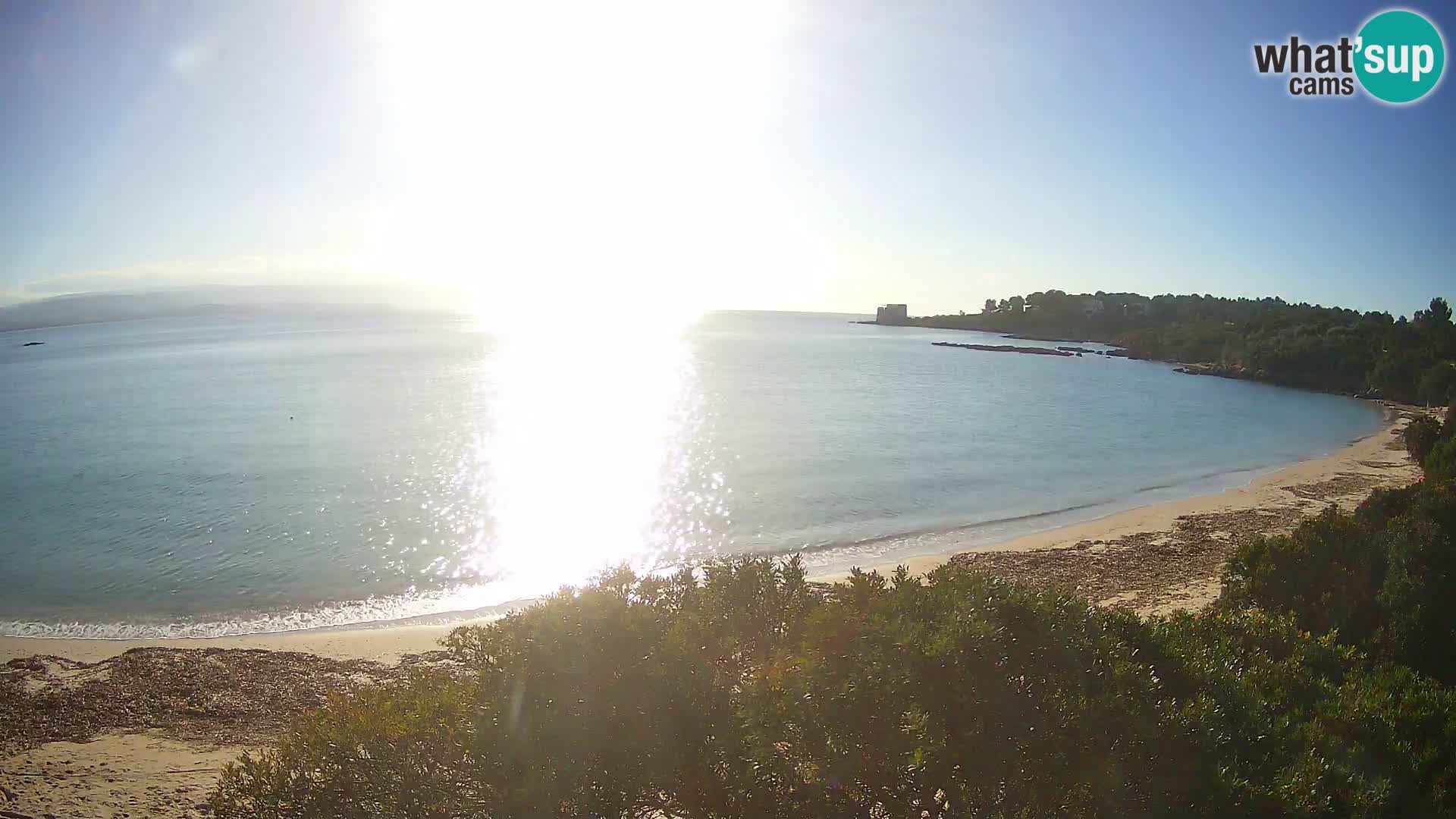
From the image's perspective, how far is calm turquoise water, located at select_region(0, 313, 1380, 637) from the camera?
1777 cm

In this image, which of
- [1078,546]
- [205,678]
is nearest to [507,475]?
[205,678]

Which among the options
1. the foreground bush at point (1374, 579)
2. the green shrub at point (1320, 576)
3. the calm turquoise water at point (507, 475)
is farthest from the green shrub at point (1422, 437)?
the green shrub at point (1320, 576)

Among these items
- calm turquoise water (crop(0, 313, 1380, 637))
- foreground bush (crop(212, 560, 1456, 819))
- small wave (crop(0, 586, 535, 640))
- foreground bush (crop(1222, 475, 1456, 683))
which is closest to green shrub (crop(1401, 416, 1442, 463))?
calm turquoise water (crop(0, 313, 1380, 637))

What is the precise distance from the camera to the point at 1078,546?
766 inches

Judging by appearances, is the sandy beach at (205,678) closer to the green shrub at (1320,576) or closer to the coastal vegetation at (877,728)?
the coastal vegetation at (877,728)

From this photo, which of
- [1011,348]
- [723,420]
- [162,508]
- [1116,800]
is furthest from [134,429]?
[1011,348]

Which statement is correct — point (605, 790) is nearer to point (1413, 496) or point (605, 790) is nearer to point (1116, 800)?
point (1116, 800)

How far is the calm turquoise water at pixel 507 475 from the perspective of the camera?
58.3 feet

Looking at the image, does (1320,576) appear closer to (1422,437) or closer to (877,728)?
(877,728)

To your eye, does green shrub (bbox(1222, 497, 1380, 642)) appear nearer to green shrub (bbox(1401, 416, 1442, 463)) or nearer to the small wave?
the small wave

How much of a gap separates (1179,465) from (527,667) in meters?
32.6

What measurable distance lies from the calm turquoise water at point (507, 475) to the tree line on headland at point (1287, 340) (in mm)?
5085

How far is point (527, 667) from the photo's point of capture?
5.63 metres

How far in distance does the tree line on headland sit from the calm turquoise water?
5.09m
